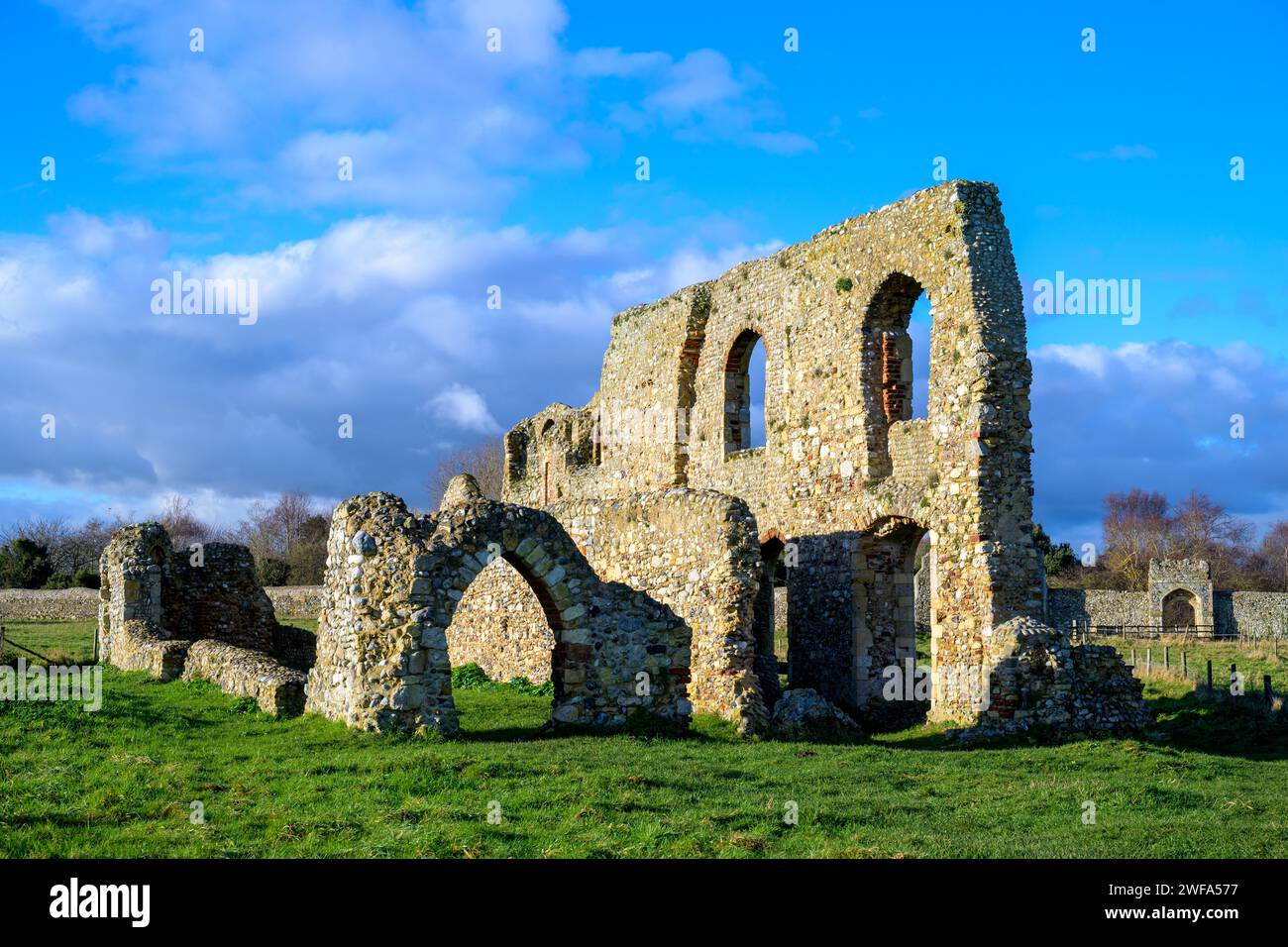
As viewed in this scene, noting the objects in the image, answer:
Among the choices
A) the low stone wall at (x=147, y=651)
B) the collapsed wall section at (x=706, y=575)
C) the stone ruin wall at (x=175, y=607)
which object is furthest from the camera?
the stone ruin wall at (x=175, y=607)

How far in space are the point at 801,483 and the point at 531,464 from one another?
12323 millimetres

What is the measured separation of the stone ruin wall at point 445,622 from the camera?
13828mm

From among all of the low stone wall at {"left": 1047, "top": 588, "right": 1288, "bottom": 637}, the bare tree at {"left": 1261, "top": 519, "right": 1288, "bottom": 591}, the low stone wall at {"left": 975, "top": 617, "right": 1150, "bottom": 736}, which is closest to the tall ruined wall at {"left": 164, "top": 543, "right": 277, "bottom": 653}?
the low stone wall at {"left": 975, "top": 617, "right": 1150, "bottom": 736}

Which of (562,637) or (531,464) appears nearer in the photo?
(562,637)

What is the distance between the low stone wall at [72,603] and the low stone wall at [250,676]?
26379 mm

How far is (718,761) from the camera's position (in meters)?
12.9

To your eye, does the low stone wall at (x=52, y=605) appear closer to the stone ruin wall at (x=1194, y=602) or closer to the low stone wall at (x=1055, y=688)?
the stone ruin wall at (x=1194, y=602)

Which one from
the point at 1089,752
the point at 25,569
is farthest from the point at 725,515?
the point at 25,569

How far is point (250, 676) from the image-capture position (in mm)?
17875

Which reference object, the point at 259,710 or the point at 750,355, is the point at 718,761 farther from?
the point at 750,355

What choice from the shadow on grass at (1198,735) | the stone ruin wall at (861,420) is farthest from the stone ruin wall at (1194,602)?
the stone ruin wall at (861,420)

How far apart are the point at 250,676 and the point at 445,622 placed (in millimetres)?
5503

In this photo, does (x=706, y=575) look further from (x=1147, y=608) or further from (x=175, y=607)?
(x=1147, y=608)
